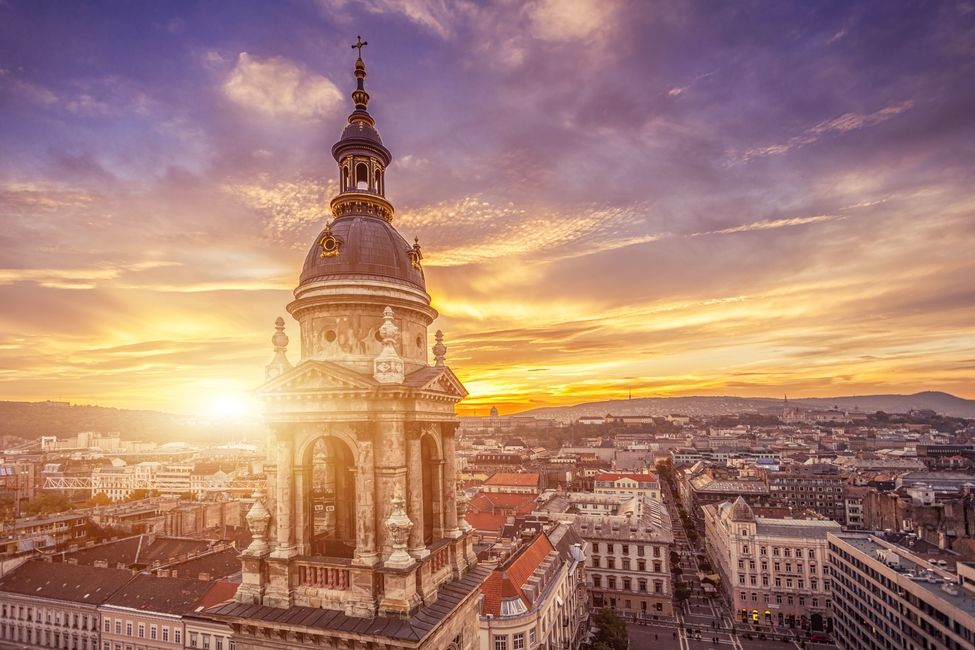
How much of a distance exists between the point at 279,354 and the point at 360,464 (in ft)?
18.6

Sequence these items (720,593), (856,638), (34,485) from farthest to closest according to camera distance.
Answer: (34,485)
(720,593)
(856,638)

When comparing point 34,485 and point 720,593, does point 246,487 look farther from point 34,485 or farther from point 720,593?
point 720,593

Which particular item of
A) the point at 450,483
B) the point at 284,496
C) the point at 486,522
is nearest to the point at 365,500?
the point at 284,496

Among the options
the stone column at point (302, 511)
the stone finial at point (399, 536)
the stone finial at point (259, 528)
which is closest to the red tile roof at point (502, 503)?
the stone column at point (302, 511)

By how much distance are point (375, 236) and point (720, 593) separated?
96554 millimetres

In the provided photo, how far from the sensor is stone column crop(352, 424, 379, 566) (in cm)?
1795

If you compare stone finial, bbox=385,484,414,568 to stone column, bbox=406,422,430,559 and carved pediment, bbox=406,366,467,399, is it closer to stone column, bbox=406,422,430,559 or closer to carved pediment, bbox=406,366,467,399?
stone column, bbox=406,422,430,559

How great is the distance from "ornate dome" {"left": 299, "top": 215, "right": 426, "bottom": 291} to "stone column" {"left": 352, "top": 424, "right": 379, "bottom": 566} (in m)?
5.32

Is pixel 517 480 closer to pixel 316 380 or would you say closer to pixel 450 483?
pixel 450 483

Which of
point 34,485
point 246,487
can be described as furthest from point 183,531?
point 34,485

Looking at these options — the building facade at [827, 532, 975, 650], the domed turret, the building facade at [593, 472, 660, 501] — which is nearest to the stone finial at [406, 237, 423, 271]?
the domed turret

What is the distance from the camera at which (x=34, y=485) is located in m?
184

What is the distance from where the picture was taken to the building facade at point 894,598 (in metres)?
48.8

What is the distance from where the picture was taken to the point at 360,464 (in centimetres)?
1856
